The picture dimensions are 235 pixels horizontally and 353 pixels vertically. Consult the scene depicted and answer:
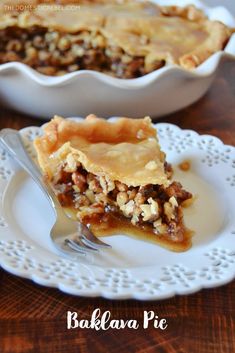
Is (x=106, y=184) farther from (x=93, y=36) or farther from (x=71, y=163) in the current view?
(x=93, y=36)

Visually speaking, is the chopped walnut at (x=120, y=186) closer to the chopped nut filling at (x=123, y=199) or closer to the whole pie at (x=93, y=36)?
the chopped nut filling at (x=123, y=199)

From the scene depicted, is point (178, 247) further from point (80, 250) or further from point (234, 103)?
point (234, 103)

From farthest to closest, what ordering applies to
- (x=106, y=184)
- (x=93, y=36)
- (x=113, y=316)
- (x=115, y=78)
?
(x=93, y=36) < (x=115, y=78) < (x=106, y=184) < (x=113, y=316)

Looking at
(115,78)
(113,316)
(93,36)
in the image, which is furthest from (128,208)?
(93,36)

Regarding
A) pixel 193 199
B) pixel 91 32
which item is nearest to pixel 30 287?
pixel 193 199

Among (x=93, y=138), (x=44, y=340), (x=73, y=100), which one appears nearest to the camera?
(x=44, y=340)

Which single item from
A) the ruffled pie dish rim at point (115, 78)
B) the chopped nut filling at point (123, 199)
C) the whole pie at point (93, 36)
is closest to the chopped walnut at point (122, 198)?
the chopped nut filling at point (123, 199)
